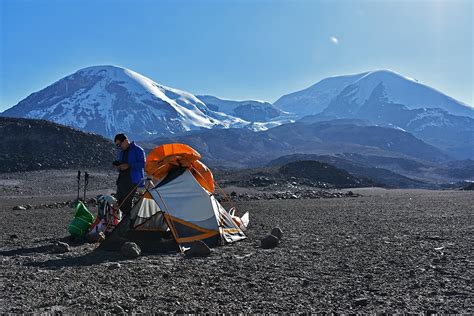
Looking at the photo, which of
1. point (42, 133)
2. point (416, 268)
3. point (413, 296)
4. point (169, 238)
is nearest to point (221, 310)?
point (413, 296)

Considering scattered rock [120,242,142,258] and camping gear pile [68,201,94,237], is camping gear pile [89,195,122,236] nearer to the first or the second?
camping gear pile [68,201,94,237]

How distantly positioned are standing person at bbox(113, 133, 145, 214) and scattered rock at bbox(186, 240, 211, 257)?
2.15 m

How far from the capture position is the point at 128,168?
10016 mm

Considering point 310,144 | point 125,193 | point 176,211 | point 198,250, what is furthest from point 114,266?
point 310,144

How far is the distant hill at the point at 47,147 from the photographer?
43203 mm

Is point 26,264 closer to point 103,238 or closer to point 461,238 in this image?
point 103,238

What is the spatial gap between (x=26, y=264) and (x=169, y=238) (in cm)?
298

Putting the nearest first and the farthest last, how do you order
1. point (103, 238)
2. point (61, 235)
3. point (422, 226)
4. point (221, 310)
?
point (221, 310)
point (103, 238)
point (61, 235)
point (422, 226)

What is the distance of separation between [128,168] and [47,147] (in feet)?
135

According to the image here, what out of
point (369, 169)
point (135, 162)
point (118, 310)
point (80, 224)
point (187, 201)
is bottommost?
point (118, 310)

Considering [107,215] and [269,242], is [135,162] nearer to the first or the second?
[107,215]

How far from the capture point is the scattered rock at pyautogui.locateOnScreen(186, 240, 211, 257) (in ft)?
27.8

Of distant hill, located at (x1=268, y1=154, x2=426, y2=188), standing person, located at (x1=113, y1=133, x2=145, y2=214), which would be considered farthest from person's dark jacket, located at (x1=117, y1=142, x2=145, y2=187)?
distant hill, located at (x1=268, y1=154, x2=426, y2=188)

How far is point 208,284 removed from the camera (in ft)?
21.0
